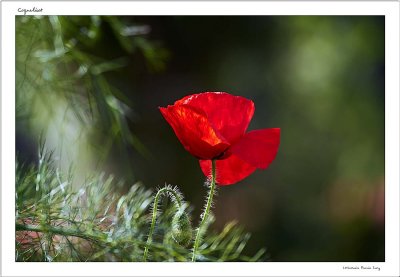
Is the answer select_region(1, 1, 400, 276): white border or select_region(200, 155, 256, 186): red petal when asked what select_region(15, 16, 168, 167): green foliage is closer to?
select_region(1, 1, 400, 276): white border

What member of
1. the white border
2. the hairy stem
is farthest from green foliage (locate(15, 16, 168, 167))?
the hairy stem

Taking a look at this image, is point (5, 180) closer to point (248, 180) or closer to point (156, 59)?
point (156, 59)

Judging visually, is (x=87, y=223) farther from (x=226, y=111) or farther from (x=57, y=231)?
(x=226, y=111)

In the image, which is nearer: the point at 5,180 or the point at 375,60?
the point at 5,180

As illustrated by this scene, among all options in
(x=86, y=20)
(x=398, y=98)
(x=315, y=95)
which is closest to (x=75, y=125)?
(x=86, y=20)

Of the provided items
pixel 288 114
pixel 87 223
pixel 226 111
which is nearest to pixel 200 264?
pixel 87 223
